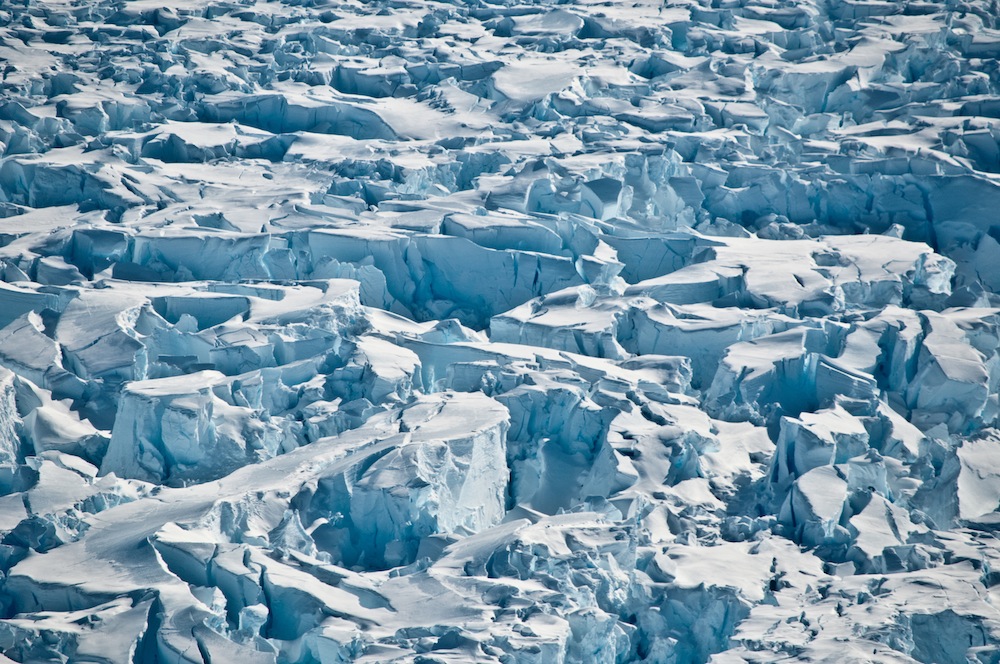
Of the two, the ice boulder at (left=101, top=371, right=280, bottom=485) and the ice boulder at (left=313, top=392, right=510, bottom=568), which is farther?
the ice boulder at (left=101, top=371, right=280, bottom=485)

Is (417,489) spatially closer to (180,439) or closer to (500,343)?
(180,439)

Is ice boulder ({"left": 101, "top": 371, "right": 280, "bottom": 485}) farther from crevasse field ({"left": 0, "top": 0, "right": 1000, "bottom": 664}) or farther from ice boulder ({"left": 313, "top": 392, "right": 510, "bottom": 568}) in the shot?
ice boulder ({"left": 313, "top": 392, "right": 510, "bottom": 568})

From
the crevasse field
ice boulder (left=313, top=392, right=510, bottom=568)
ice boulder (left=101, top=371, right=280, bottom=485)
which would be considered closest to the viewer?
the crevasse field

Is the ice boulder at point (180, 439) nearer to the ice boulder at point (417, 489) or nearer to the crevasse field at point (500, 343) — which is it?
the crevasse field at point (500, 343)

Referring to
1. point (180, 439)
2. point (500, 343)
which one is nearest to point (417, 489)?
point (180, 439)

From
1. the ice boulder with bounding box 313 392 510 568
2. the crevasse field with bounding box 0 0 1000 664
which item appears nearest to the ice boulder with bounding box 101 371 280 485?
the crevasse field with bounding box 0 0 1000 664

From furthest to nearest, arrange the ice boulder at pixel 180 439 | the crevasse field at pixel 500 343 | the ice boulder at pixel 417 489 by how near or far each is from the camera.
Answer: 1. the ice boulder at pixel 180 439
2. the ice boulder at pixel 417 489
3. the crevasse field at pixel 500 343

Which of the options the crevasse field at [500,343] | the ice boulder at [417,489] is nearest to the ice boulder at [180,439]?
the crevasse field at [500,343]

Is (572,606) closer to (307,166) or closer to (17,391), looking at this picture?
(17,391)

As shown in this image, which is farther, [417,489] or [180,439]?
[180,439]
